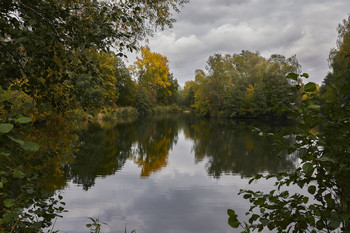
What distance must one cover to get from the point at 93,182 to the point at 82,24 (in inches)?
256

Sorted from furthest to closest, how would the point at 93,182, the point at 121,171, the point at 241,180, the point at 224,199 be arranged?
the point at 121,171
the point at 241,180
the point at 93,182
the point at 224,199

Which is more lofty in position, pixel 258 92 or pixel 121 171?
pixel 258 92

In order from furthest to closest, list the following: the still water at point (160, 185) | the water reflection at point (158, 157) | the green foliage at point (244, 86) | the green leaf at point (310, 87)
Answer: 1. the green foliage at point (244, 86)
2. the water reflection at point (158, 157)
3. the still water at point (160, 185)
4. the green leaf at point (310, 87)

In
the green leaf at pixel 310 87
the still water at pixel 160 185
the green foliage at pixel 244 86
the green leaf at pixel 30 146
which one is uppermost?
the green foliage at pixel 244 86

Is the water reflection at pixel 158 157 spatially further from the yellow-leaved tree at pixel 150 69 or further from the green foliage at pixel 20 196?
the yellow-leaved tree at pixel 150 69

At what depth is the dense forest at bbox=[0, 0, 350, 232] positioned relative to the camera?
1468 millimetres

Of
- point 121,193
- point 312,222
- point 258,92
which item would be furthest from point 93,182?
point 258,92

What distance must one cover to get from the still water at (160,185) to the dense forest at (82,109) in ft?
2.07

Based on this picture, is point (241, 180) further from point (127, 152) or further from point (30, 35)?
point (30, 35)

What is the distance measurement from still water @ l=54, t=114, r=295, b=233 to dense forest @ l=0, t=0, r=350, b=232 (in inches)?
24.9

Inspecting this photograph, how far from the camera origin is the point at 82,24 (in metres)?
2.52

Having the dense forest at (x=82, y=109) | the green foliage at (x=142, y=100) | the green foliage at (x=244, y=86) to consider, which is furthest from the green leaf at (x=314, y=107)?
the green foliage at (x=142, y=100)

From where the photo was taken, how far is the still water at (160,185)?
559cm

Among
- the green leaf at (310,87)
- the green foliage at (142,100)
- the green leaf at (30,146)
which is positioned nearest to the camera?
the green leaf at (30,146)
